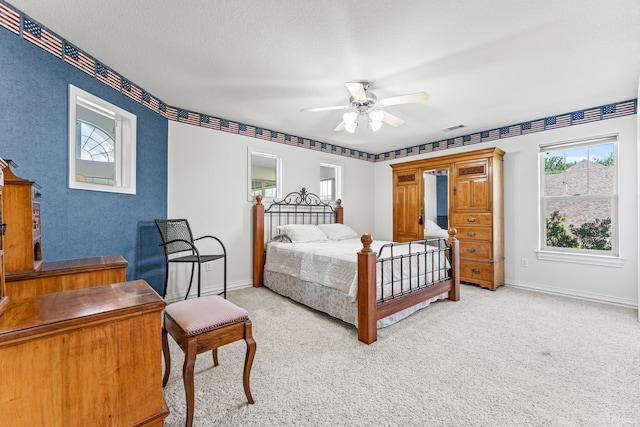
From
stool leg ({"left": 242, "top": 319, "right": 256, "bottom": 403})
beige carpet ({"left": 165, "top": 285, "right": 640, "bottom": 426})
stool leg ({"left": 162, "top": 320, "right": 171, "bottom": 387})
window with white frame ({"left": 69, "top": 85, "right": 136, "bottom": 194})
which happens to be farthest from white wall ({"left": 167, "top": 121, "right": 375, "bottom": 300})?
stool leg ({"left": 242, "top": 319, "right": 256, "bottom": 403})

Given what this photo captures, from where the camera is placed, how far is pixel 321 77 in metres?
2.63

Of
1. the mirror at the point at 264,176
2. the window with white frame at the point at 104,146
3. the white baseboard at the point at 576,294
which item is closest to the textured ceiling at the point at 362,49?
the window with white frame at the point at 104,146

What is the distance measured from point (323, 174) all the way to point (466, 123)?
264 centimetres

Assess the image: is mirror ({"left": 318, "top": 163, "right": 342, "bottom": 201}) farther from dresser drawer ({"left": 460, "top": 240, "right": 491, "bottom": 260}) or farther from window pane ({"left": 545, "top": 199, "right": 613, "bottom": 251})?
window pane ({"left": 545, "top": 199, "right": 613, "bottom": 251})

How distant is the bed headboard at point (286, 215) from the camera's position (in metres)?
4.03

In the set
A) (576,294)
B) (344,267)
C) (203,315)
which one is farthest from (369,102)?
(576,294)

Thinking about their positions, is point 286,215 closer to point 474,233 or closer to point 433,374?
point 474,233

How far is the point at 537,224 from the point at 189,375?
179 inches

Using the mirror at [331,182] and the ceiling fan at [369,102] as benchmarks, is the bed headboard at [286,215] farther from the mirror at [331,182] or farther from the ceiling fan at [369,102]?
the ceiling fan at [369,102]

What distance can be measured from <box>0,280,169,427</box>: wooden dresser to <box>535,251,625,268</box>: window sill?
4.64 meters

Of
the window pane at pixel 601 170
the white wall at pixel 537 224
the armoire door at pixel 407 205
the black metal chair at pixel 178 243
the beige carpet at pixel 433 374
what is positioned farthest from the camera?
the armoire door at pixel 407 205

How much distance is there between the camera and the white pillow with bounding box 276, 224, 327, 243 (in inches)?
154

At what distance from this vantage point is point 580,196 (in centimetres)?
360

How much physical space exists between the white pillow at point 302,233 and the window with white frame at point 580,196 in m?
3.21
